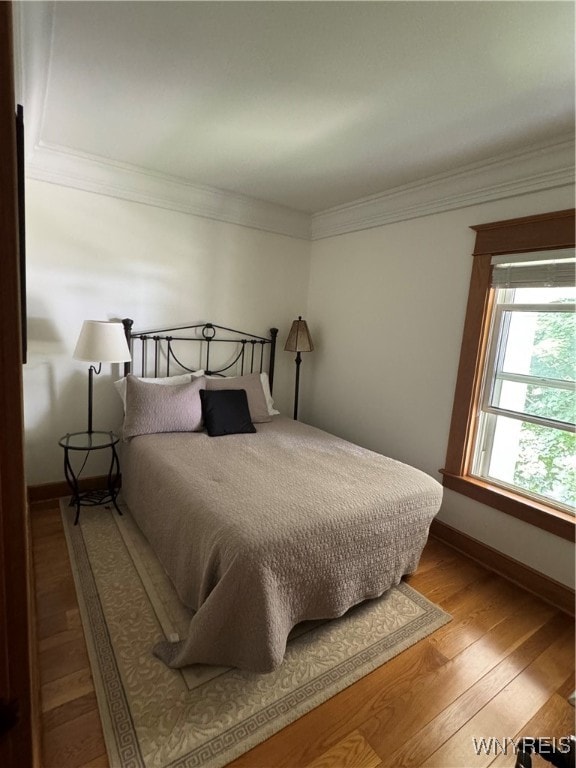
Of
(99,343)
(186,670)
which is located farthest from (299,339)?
(186,670)

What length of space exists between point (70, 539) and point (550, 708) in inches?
99.1

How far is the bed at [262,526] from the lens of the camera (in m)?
1.46

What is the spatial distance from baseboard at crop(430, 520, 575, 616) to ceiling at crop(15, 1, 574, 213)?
7.72 ft

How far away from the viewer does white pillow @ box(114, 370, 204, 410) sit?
2729 millimetres

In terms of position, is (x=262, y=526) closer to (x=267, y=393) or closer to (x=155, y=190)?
(x=267, y=393)

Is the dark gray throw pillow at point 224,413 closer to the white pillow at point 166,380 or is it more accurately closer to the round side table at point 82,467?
the white pillow at point 166,380

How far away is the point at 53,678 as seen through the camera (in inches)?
57.5

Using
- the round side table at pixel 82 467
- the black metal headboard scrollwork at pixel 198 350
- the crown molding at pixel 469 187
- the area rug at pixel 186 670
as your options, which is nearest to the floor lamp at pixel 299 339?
the black metal headboard scrollwork at pixel 198 350

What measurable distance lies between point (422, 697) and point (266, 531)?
905 mm

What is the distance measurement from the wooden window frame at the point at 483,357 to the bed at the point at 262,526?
549 mm

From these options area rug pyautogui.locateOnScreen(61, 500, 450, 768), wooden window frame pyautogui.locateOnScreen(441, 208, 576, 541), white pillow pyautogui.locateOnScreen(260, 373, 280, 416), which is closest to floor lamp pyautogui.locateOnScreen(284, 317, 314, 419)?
white pillow pyautogui.locateOnScreen(260, 373, 280, 416)

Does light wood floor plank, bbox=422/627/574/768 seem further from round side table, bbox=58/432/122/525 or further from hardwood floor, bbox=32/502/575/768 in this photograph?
round side table, bbox=58/432/122/525

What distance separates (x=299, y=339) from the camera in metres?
3.41

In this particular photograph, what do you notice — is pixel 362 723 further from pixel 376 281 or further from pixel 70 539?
pixel 376 281
